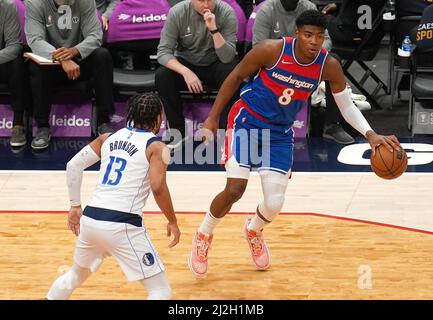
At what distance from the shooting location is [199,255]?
253 inches

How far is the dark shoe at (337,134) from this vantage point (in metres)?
9.81

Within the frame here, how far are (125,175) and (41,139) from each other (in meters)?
4.42

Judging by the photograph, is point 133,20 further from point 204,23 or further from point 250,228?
point 250,228

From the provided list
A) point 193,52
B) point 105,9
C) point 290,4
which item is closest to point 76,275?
point 193,52

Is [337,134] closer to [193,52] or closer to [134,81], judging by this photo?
[193,52]

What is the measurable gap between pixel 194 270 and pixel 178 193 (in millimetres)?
1969

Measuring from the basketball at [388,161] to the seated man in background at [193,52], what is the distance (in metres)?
3.36

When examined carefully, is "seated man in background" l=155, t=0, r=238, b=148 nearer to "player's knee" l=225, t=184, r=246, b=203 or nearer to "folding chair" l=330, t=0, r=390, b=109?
"folding chair" l=330, t=0, r=390, b=109

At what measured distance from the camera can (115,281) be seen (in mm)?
6273

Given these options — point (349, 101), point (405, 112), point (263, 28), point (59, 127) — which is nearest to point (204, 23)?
point (263, 28)

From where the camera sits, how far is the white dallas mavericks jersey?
206 inches

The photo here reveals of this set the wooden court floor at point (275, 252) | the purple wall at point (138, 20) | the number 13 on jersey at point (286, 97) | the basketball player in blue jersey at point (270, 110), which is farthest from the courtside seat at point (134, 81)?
the number 13 on jersey at point (286, 97)

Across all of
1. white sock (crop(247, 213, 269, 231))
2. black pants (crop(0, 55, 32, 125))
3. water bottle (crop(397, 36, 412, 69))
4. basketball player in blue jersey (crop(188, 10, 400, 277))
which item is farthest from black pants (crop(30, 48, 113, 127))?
white sock (crop(247, 213, 269, 231))

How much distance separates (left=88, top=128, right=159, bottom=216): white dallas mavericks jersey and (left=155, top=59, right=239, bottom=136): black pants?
13.6ft
